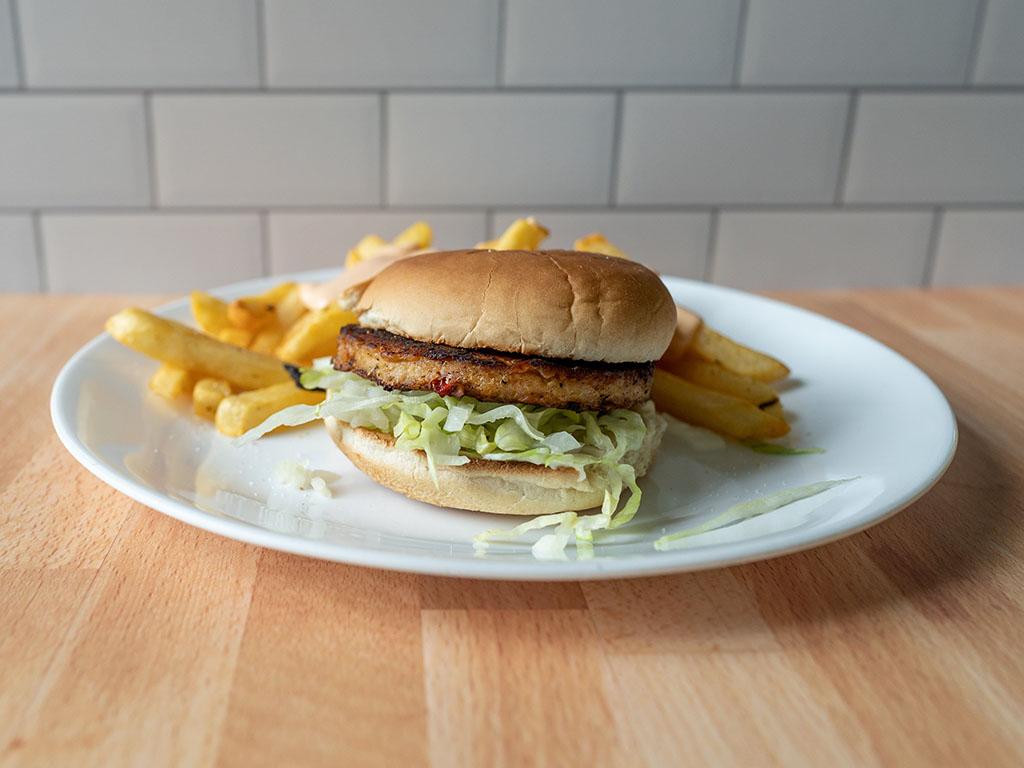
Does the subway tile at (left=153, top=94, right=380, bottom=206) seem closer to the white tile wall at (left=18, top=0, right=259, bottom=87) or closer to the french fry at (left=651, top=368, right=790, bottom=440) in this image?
the white tile wall at (left=18, top=0, right=259, bottom=87)

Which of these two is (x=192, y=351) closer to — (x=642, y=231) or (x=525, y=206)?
(x=525, y=206)

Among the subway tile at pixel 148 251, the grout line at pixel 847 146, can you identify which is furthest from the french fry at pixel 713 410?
the subway tile at pixel 148 251

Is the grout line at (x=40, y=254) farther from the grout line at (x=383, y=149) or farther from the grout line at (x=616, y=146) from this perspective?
the grout line at (x=616, y=146)

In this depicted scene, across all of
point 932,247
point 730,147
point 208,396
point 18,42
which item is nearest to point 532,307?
A: point 208,396

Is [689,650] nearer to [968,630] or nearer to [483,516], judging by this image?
[968,630]

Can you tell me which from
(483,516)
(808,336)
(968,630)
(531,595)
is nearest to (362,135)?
(808,336)

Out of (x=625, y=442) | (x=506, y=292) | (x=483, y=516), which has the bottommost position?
(x=483, y=516)

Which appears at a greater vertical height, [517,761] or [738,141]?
Result: [738,141]
